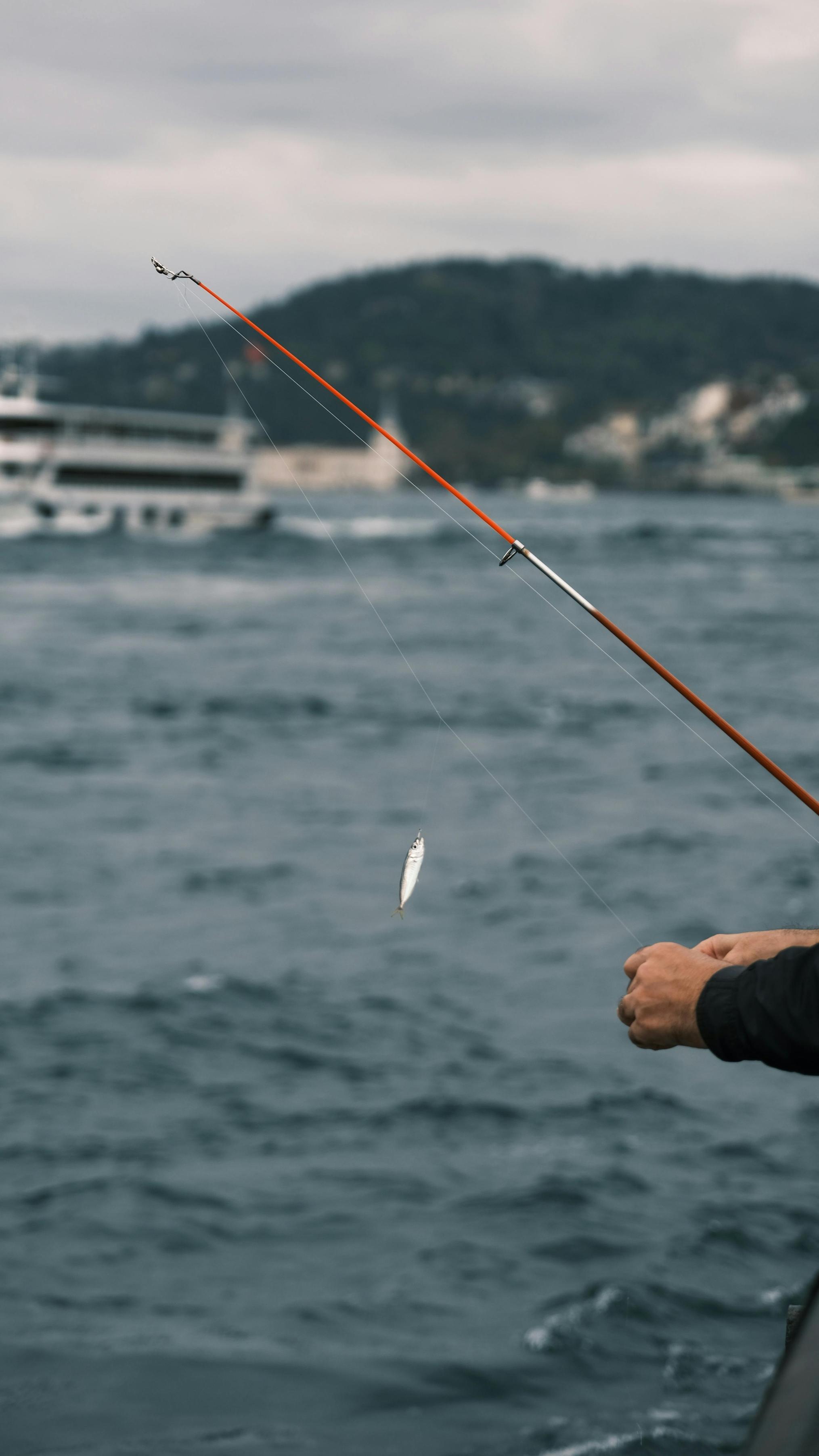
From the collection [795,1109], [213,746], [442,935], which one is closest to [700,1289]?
[795,1109]

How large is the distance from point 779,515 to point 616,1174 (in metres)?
152

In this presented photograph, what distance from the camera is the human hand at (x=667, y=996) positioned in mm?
2453

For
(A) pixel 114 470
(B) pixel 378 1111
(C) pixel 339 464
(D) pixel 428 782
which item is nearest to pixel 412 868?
(B) pixel 378 1111

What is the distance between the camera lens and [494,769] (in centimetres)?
2088

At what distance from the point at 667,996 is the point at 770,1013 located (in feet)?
0.90

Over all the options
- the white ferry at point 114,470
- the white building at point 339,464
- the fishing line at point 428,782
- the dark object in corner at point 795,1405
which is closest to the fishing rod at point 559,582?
the dark object in corner at point 795,1405

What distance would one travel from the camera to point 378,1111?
348 inches

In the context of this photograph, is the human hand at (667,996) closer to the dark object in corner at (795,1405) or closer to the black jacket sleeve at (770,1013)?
the black jacket sleeve at (770,1013)

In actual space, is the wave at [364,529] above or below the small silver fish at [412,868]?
below

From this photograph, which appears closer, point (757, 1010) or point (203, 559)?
point (757, 1010)

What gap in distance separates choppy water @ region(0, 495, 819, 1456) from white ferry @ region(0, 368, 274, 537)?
53332 mm

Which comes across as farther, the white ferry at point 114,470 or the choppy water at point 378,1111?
the white ferry at point 114,470

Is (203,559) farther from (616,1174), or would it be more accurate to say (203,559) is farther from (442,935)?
(616,1174)

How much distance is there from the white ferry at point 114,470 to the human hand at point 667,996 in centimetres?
7361
